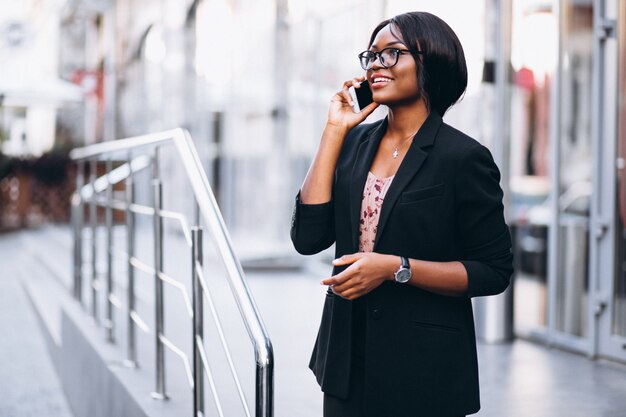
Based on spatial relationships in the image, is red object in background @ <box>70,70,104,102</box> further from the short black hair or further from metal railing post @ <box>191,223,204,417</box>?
the short black hair

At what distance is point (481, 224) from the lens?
1.89m

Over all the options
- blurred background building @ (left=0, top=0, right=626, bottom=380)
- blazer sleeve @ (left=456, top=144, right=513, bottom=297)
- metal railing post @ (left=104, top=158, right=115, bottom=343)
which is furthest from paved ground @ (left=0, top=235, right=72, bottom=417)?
blazer sleeve @ (left=456, top=144, right=513, bottom=297)

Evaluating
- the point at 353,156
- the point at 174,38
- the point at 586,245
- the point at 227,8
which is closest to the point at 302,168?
the point at 227,8

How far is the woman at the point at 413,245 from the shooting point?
74.0 inches

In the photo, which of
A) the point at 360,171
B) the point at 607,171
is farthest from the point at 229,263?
the point at 607,171

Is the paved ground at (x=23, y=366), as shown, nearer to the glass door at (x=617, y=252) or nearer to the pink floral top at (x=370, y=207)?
the glass door at (x=617, y=252)

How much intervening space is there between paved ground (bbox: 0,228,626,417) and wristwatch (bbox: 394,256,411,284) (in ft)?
5.82

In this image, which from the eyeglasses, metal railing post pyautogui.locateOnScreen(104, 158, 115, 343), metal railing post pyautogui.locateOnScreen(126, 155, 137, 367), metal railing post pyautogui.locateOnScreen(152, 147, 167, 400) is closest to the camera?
the eyeglasses

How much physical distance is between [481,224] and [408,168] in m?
0.20

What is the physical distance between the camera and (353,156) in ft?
6.86

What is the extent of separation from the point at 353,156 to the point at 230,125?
945 cm

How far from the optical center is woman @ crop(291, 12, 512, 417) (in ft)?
6.17

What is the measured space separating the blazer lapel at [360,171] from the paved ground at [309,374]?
1687 mm

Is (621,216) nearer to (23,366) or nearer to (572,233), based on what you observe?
(572,233)
